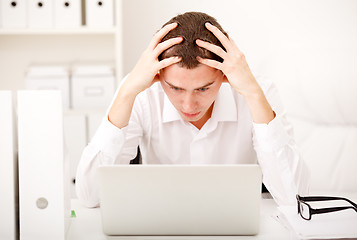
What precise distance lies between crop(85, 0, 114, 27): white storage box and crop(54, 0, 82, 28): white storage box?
A: 0.16ft

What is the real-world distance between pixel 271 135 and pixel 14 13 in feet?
5.32

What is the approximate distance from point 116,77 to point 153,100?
2.95 ft

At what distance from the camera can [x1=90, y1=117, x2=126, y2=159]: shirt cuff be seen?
1.34m

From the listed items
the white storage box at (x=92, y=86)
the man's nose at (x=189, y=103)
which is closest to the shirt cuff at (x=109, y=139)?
the man's nose at (x=189, y=103)

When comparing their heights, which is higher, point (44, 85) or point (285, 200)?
point (44, 85)

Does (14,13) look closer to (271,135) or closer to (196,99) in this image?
(196,99)

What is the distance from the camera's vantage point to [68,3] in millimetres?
2336

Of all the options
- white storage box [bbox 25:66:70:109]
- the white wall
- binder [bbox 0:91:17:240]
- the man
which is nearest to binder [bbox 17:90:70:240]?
binder [bbox 0:91:17:240]

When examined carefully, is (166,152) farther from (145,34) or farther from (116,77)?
(145,34)

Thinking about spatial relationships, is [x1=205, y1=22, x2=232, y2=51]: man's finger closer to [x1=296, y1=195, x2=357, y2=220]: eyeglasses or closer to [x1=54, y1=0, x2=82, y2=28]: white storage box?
[x1=296, y1=195, x2=357, y2=220]: eyeglasses

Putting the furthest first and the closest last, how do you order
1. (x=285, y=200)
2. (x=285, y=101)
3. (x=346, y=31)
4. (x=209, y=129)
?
(x=346, y=31), (x=285, y=101), (x=209, y=129), (x=285, y=200)

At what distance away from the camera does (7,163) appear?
2.83ft

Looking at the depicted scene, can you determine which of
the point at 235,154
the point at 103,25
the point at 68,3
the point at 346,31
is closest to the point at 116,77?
the point at 103,25

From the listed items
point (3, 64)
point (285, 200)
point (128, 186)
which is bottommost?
point (285, 200)
